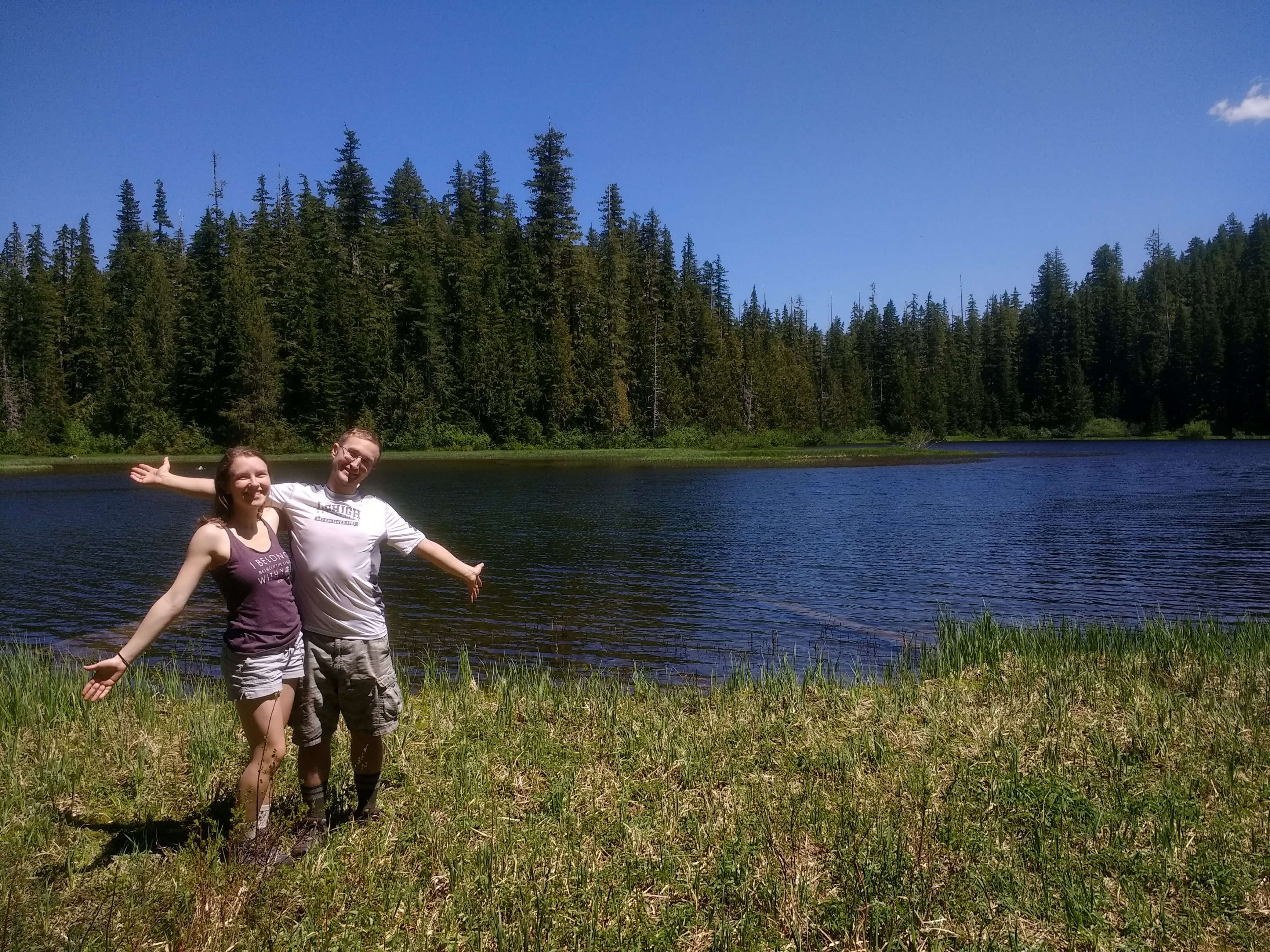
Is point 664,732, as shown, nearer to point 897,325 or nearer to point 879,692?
point 879,692

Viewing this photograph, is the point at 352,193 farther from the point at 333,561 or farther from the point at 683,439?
the point at 333,561

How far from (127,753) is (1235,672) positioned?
9.45 meters

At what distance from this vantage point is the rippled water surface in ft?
47.0

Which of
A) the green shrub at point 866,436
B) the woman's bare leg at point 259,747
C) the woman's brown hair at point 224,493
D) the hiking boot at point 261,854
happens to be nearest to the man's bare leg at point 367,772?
the woman's bare leg at point 259,747

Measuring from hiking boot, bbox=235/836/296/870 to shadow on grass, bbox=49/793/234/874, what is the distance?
0.13 m

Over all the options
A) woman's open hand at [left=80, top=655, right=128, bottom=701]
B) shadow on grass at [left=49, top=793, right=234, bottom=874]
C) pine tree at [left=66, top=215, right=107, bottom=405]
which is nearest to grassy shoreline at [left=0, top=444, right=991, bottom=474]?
pine tree at [left=66, top=215, right=107, bottom=405]

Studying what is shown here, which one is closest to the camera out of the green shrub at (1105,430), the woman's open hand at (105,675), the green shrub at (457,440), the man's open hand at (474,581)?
the woman's open hand at (105,675)

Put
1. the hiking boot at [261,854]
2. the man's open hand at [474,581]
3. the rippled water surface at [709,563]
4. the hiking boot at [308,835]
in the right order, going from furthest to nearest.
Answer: the rippled water surface at [709,563] < the man's open hand at [474,581] < the hiking boot at [308,835] < the hiking boot at [261,854]

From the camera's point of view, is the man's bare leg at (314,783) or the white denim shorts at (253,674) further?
the man's bare leg at (314,783)

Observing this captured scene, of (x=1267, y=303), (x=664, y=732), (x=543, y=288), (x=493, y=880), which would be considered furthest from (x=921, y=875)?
(x=1267, y=303)

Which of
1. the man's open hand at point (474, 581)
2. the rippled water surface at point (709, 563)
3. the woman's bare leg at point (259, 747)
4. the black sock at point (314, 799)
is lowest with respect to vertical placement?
the rippled water surface at point (709, 563)

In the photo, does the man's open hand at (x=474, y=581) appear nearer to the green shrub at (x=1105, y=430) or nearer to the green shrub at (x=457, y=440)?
the green shrub at (x=457, y=440)

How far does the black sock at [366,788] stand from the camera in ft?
16.5

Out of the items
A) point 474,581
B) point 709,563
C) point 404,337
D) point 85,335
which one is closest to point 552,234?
point 404,337
